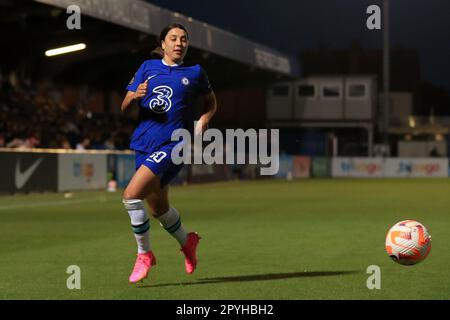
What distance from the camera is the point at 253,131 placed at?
210 ft

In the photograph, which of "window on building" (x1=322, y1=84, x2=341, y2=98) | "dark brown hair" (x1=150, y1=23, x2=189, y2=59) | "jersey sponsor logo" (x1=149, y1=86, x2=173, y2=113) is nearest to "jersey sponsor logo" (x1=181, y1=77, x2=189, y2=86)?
"jersey sponsor logo" (x1=149, y1=86, x2=173, y2=113)

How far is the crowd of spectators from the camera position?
2900cm

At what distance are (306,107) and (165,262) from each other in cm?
5513

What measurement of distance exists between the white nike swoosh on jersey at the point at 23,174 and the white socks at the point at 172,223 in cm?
1770

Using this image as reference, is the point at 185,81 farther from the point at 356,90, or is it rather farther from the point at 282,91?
the point at 356,90

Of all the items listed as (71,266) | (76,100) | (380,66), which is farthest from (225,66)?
(380,66)

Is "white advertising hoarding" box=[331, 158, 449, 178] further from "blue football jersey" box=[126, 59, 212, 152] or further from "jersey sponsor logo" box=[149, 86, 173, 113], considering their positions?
"jersey sponsor logo" box=[149, 86, 173, 113]

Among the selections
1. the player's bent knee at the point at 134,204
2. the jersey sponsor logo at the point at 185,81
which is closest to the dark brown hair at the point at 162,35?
the jersey sponsor logo at the point at 185,81

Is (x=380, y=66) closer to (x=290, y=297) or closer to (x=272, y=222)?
(x=272, y=222)

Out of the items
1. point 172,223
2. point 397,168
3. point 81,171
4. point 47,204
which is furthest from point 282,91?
point 172,223

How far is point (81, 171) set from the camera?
2892 centimetres

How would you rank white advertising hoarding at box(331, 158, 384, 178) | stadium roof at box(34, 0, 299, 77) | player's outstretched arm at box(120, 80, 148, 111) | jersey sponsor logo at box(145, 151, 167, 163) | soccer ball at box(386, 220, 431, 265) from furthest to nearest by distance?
white advertising hoarding at box(331, 158, 384, 178) < stadium roof at box(34, 0, 299, 77) < soccer ball at box(386, 220, 431, 265) < jersey sponsor logo at box(145, 151, 167, 163) < player's outstretched arm at box(120, 80, 148, 111)

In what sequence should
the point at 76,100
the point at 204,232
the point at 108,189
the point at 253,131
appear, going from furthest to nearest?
the point at 253,131 → the point at 76,100 → the point at 108,189 → the point at 204,232

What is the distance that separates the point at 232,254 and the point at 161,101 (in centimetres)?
330
